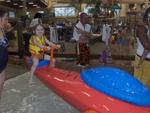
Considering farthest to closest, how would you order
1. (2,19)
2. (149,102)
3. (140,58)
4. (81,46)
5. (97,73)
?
(81,46) → (2,19) → (140,58) → (97,73) → (149,102)

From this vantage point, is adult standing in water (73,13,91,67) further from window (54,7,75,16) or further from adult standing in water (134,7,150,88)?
adult standing in water (134,7,150,88)

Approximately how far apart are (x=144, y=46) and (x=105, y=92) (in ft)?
2.16

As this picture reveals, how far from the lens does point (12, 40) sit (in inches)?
404

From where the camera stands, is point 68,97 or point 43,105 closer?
point 68,97

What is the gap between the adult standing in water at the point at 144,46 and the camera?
3.36 m

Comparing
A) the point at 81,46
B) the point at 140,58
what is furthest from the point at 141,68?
the point at 81,46

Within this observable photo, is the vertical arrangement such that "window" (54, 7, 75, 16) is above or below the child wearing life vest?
above

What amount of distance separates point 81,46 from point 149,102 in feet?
17.6

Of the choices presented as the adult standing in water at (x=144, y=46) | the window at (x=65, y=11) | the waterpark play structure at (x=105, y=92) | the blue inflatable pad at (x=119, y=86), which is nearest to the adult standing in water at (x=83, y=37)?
the window at (x=65, y=11)

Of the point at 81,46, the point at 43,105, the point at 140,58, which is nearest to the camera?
the point at 140,58

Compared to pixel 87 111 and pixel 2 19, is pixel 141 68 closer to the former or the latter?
pixel 87 111

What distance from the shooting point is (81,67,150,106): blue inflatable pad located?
2.98 meters

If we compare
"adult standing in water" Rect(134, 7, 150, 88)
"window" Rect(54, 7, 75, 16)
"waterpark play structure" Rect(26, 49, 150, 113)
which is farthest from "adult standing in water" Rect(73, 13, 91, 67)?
"waterpark play structure" Rect(26, 49, 150, 113)

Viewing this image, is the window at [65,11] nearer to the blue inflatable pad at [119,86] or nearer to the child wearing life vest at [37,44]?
the child wearing life vest at [37,44]
